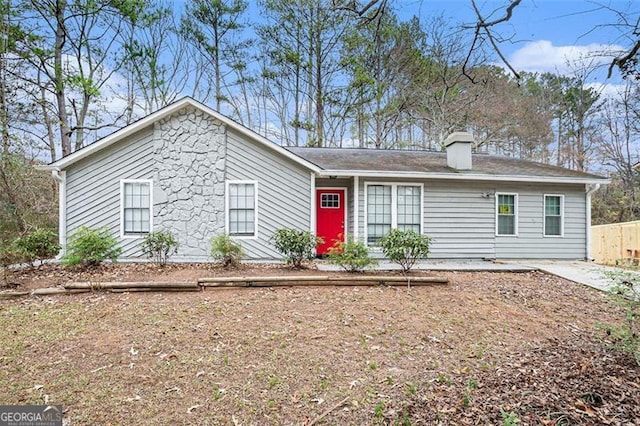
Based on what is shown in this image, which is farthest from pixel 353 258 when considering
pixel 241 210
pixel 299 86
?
pixel 299 86

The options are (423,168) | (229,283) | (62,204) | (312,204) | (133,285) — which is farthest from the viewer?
(423,168)

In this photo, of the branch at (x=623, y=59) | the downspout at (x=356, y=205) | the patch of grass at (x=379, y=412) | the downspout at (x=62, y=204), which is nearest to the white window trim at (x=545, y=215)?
the downspout at (x=356, y=205)

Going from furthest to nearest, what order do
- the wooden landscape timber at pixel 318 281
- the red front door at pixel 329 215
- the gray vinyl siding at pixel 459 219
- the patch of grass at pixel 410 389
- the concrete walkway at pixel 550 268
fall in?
the red front door at pixel 329 215
the gray vinyl siding at pixel 459 219
the concrete walkway at pixel 550 268
the wooden landscape timber at pixel 318 281
the patch of grass at pixel 410 389

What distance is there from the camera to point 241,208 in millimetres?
9914

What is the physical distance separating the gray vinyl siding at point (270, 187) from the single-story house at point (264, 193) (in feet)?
0.09

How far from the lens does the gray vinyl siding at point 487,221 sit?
10.7 m

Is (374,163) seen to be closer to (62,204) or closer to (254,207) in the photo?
(254,207)

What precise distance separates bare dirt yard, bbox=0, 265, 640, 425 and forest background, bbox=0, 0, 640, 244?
11.8 metres

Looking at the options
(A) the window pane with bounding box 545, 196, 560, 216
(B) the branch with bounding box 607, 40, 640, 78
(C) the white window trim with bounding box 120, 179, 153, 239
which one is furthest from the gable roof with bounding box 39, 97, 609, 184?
(B) the branch with bounding box 607, 40, 640, 78

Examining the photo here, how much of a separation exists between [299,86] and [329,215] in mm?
11267

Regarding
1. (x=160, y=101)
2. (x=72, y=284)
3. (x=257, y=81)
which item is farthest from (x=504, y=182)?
(x=160, y=101)

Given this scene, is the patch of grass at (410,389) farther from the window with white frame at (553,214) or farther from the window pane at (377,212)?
the window with white frame at (553,214)

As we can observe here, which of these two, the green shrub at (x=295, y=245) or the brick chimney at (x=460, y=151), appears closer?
the green shrub at (x=295, y=245)

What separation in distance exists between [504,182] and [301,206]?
6.26 metres
